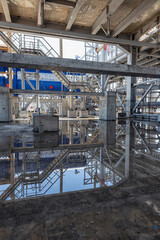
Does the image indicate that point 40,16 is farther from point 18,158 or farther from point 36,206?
point 36,206

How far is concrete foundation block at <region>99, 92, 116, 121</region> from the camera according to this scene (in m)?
14.3

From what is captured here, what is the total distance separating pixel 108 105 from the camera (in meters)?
Answer: 14.3

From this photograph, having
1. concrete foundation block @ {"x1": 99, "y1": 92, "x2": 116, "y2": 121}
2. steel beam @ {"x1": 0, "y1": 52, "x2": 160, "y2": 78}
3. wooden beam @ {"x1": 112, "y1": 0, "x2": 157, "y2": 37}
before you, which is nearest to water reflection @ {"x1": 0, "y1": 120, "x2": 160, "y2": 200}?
steel beam @ {"x1": 0, "y1": 52, "x2": 160, "y2": 78}

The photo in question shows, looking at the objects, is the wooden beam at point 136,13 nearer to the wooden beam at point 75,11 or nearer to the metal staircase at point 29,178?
the wooden beam at point 75,11

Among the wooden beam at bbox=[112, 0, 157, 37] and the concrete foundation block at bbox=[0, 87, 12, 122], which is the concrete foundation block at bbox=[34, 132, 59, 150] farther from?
the concrete foundation block at bbox=[0, 87, 12, 122]

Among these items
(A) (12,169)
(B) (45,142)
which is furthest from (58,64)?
(A) (12,169)

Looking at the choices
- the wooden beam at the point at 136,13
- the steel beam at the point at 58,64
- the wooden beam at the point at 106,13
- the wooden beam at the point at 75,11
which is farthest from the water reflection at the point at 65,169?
the wooden beam at the point at 136,13

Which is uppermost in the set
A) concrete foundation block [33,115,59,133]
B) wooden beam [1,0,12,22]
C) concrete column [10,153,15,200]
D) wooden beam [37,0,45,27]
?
wooden beam [1,0,12,22]

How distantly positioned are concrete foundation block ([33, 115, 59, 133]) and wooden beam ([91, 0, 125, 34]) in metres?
7.14

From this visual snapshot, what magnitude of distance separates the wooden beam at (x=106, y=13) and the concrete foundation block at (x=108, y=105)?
5545 millimetres

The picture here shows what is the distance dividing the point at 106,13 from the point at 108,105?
23.7 ft

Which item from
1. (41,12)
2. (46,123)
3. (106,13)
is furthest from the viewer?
(106,13)

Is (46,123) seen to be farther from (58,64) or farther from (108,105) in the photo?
(108,105)

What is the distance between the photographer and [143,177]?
2.77 m
